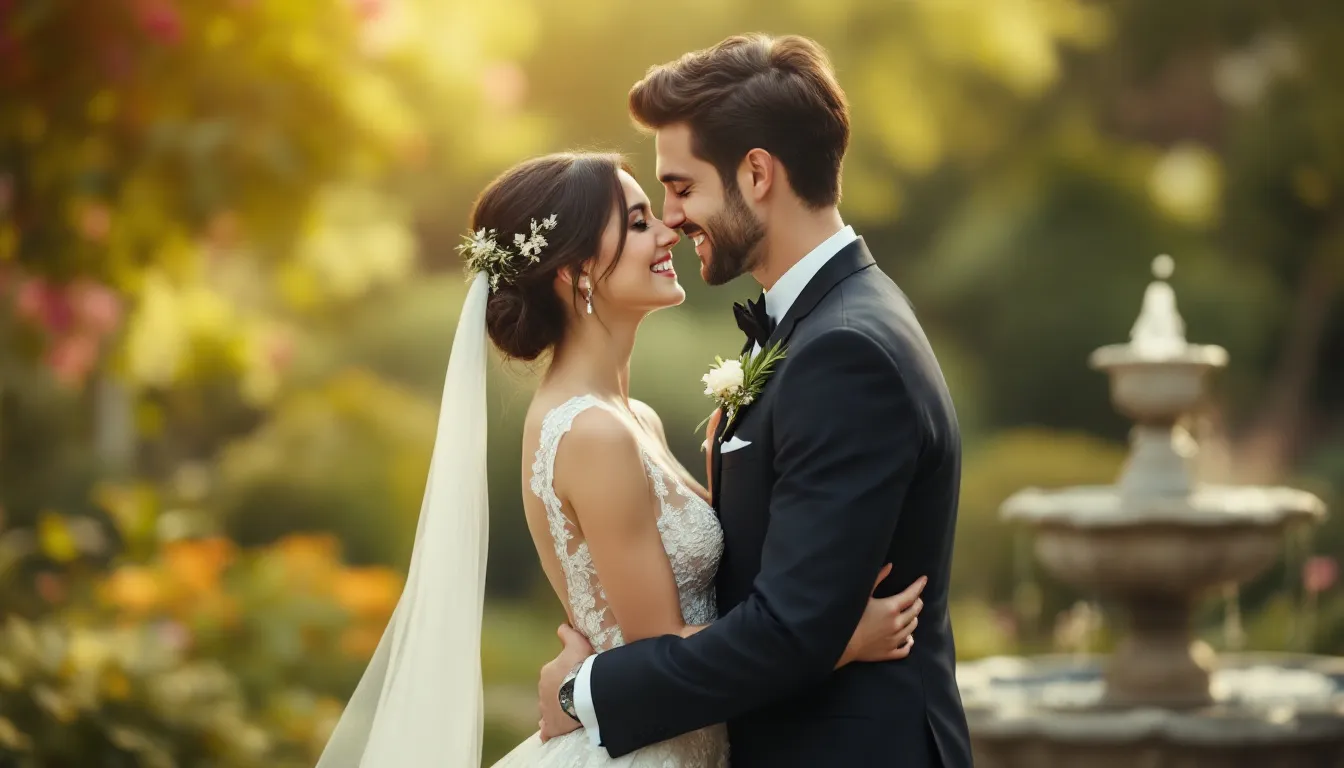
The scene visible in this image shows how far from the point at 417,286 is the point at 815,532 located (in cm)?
1021

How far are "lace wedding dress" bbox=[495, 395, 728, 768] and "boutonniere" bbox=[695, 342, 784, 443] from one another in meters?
0.30

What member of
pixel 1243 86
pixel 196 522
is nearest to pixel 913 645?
pixel 196 522

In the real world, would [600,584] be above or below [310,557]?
below

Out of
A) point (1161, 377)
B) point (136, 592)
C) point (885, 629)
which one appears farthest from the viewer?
point (136, 592)

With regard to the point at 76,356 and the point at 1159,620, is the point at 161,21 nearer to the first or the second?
the point at 76,356

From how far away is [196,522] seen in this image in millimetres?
9266

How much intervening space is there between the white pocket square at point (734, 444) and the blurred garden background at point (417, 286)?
82 centimetres

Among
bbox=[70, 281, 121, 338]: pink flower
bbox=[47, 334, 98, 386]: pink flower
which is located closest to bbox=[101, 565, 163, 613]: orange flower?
bbox=[70, 281, 121, 338]: pink flower

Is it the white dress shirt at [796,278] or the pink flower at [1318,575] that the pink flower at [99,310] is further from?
the pink flower at [1318,575]

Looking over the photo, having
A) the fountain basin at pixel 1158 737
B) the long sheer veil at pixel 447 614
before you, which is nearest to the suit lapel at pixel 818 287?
the long sheer veil at pixel 447 614

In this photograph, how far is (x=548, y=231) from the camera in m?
3.44

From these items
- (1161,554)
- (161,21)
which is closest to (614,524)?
(1161,554)

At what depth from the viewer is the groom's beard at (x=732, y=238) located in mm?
3178

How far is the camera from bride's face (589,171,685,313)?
344 cm
